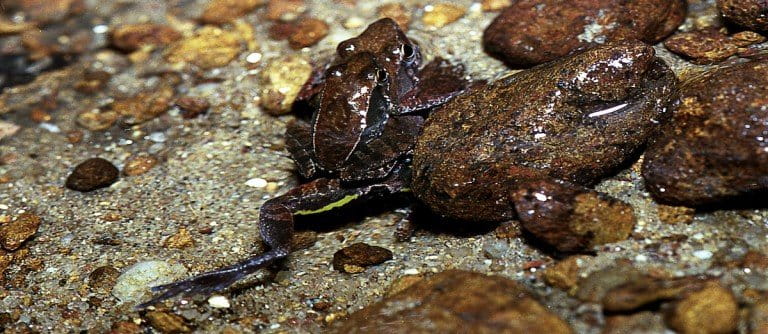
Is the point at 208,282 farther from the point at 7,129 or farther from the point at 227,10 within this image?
the point at 227,10

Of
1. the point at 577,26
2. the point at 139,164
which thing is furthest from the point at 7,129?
the point at 577,26

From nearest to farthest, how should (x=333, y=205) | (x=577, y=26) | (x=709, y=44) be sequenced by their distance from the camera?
(x=333, y=205) → (x=709, y=44) → (x=577, y=26)

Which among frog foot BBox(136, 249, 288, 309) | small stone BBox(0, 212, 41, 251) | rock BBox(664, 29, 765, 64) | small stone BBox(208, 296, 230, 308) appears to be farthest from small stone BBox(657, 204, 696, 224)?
small stone BBox(0, 212, 41, 251)

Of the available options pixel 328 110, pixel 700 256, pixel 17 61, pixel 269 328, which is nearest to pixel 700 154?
pixel 700 256

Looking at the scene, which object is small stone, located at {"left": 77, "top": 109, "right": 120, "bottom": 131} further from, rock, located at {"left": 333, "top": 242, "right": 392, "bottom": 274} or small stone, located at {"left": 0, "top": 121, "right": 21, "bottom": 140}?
rock, located at {"left": 333, "top": 242, "right": 392, "bottom": 274}

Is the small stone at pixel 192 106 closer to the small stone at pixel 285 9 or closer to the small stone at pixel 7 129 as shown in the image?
the small stone at pixel 285 9

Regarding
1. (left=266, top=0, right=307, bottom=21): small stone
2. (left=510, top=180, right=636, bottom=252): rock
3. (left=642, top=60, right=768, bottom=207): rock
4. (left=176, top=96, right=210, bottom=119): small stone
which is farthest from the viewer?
(left=266, top=0, right=307, bottom=21): small stone
